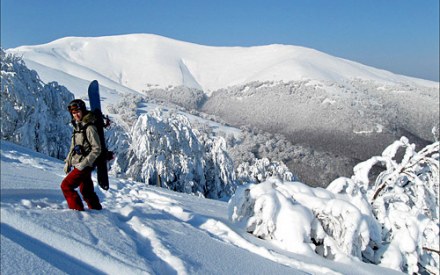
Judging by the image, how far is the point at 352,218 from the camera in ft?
17.5

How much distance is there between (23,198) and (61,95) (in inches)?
751

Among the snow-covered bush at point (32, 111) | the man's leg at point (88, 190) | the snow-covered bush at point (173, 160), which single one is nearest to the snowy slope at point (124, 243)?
the man's leg at point (88, 190)

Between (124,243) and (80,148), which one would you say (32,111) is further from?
(124,243)

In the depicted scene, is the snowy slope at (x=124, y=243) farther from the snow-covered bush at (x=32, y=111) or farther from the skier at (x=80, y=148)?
the snow-covered bush at (x=32, y=111)

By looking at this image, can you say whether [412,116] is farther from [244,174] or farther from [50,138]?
[50,138]

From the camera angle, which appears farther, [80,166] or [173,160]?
Result: [173,160]

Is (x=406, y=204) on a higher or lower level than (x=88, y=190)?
lower

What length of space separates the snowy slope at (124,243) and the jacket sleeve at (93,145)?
1.86 ft

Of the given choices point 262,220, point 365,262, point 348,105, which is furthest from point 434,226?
point 348,105

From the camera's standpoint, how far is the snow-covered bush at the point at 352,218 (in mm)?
5293

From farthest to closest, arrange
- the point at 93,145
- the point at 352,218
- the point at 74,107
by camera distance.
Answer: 1. the point at 352,218
2. the point at 93,145
3. the point at 74,107

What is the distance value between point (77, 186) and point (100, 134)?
2.12 ft

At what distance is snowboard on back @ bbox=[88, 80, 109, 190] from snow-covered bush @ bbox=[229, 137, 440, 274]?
2240 mm

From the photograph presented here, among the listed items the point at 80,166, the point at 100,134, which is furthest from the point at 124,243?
the point at 100,134
